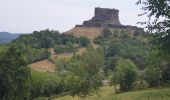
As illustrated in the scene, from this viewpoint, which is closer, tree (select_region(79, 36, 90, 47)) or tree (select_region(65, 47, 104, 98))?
tree (select_region(65, 47, 104, 98))

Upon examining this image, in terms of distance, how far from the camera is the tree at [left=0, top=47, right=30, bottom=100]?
56875 mm

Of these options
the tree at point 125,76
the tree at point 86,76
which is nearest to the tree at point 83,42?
the tree at point 86,76

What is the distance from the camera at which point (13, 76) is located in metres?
57.1

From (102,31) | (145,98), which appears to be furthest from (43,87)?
(102,31)

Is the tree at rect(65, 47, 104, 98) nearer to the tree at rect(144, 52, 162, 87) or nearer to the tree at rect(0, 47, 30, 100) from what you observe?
the tree at rect(144, 52, 162, 87)

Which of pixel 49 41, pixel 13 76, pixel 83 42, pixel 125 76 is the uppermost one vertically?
pixel 13 76

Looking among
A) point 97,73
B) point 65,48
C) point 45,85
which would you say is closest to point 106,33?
point 65,48

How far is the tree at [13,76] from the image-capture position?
187ft

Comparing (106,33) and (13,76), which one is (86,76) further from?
(106,33)

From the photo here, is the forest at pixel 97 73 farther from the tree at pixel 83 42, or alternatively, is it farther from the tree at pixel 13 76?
the tree at pixel 83 42

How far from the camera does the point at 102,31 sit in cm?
19875

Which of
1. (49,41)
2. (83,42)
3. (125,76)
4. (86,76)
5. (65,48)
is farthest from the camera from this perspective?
(49,41)

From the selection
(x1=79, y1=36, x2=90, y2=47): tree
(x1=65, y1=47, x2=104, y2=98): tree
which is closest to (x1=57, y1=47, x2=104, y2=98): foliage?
(x1=65, y1=47, x2=104, y2=98): tree

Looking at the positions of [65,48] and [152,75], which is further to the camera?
[65,48]
